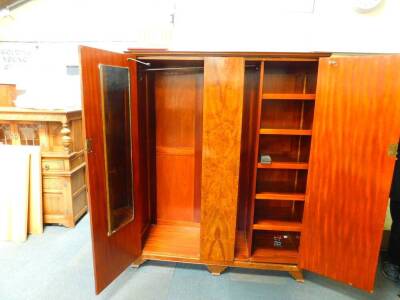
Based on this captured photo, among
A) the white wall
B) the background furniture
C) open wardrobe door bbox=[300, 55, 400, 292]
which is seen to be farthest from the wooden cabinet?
the background furniture

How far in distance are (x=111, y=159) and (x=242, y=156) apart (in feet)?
3.88

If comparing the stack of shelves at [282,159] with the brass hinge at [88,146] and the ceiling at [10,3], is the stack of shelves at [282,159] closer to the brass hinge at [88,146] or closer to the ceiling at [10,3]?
the brass hinge at [88,146]

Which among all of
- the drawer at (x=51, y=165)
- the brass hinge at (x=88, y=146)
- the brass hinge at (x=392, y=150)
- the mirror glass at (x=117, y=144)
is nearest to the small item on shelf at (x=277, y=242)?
the brass hinge at (x=392, y=150)

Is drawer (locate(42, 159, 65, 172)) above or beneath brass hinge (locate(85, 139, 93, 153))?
beneath

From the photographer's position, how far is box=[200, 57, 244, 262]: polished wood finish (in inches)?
68.9

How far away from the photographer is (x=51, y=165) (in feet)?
8.32

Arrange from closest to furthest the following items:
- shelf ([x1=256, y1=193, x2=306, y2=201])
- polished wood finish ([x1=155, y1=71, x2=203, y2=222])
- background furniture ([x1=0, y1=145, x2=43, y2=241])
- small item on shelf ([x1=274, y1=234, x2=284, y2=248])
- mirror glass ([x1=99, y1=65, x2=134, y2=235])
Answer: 1. mirror glass ([x1=99, y1=65, x2=134, y2=235])
2. shelf ([x1=256, y1=193, x2=306, y2=201])
3. small item on shelf ([x1=274, y1=234, x2=284, y2=248])
4. polished wood finish ([x1=155, y1=71, x2=203, y2=222])
5. background furniture ([x1=0, y1=145, x2=43, y2=241])

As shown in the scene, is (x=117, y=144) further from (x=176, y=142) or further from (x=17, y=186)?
(x=17, y=186)

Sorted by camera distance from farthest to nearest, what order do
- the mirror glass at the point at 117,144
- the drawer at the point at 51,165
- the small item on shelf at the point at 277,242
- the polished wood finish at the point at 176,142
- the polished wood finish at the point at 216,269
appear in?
the drawer at the point at 51,165
the polished wood finish at the point at 176,142
the small item on shelf at the point at 277,242
the polished wood finish at the point at 216,269
the mirror glass at the point at 117,144

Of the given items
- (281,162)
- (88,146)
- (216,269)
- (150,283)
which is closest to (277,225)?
(281,162)

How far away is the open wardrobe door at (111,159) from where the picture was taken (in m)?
1.52

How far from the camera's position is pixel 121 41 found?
2.62 m

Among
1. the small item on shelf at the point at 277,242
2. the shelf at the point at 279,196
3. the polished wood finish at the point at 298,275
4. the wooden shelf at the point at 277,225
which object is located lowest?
the polished wood finish at the point at 298,275

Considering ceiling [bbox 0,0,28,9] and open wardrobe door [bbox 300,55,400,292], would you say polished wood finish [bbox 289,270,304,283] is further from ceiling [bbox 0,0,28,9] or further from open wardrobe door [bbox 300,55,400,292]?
ceiling [bbox 0,0,28,9]
